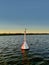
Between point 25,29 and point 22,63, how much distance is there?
836 inches

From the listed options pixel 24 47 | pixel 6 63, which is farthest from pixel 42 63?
pixel 24 47

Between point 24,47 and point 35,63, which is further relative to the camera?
point 24,47

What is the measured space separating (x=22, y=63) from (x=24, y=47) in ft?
69.2

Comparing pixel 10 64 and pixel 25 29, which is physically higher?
pixel 25 29

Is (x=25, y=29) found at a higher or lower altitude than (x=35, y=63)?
higher

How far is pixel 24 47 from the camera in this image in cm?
5347

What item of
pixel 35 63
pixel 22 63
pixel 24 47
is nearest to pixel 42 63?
pixel 35 63

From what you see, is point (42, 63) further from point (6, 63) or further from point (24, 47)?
point (24, 47)

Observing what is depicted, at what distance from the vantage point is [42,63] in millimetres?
32031

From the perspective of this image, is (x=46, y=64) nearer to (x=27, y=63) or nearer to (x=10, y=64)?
(x=27, y=63)

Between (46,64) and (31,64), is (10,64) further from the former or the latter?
(46,64)

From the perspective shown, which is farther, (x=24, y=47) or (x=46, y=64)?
(x=24, y=47)

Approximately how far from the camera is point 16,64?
31.2m

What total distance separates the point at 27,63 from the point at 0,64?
4.46 meters
